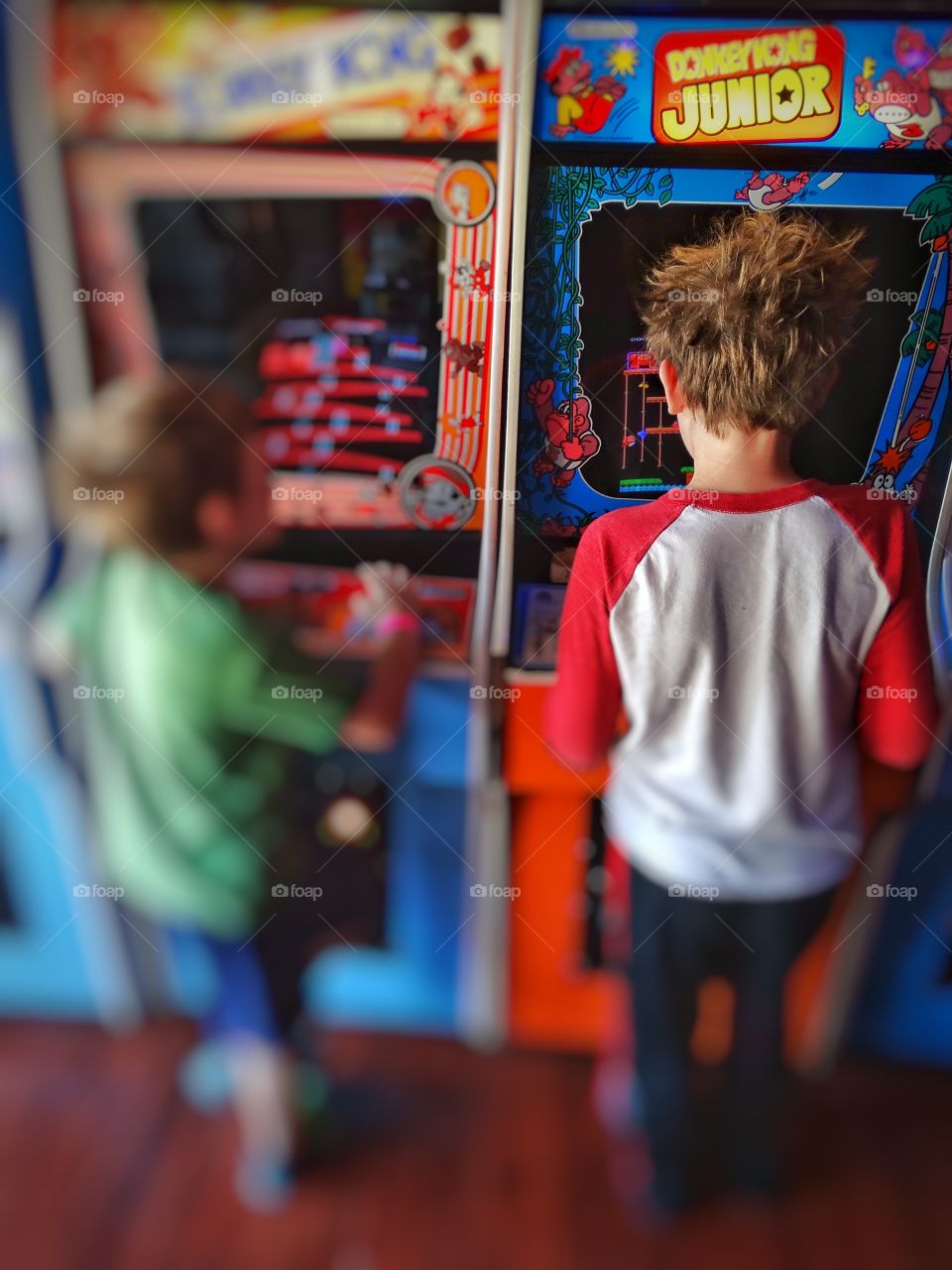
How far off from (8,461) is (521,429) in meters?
0.58

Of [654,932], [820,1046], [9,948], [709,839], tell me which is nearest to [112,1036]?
[9,948]

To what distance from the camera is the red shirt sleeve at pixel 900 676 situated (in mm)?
828

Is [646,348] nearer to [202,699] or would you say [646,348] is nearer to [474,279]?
[474,279]

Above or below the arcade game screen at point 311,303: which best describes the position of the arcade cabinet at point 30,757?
below

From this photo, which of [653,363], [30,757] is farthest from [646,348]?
[30,757]

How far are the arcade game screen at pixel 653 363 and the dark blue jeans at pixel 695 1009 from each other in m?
0.51

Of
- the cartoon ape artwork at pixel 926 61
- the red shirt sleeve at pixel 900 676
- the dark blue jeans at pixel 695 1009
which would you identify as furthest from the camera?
the dark blue jeans at pixel 695 1009

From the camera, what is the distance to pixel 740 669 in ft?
2.83

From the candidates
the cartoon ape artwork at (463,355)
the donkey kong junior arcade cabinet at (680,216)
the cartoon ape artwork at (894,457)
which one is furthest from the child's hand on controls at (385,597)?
the cartoon ape artwork at (894,457)

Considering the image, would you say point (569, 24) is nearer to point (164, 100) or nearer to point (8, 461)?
point (164, 100)

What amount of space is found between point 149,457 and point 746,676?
0.70 meters

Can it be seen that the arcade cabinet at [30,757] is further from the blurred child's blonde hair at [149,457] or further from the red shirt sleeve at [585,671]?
the red shirt sleeve at [585,671]

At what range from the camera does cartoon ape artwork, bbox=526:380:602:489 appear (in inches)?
31.8

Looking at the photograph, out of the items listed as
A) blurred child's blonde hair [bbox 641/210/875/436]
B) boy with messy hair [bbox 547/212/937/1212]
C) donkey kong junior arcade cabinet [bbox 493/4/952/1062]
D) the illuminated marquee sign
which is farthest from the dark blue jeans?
the illuminated marquee sign
